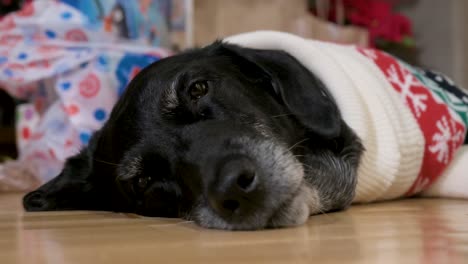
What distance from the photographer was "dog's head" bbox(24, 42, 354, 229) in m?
1.38

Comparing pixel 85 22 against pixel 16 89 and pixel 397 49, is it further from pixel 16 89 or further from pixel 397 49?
pixel 397 49

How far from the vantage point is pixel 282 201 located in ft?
4.59

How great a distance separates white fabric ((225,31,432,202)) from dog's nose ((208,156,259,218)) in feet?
2.09

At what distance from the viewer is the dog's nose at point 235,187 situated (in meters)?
1.28

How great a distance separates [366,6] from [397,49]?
48cm

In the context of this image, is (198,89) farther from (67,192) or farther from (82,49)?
(82,49)

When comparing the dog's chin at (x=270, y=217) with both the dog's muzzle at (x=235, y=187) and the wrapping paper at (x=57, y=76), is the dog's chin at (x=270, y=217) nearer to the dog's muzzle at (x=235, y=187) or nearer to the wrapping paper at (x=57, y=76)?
the dog's muzzle at (x=235, y=187)

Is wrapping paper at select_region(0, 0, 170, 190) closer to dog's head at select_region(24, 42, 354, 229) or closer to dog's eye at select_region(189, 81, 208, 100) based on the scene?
dog's head at select_region(24, 42, 354, 229)

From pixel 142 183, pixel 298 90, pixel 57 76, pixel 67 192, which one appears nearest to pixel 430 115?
pixel 298 90

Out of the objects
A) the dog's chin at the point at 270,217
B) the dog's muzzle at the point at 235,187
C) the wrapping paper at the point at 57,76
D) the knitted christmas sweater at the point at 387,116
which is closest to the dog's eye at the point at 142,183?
the dog's chin at the point at 270,217

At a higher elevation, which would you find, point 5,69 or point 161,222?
point 161,222

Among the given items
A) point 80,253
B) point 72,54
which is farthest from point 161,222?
point 72,54

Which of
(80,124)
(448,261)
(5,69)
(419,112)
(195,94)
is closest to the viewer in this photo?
(448,261)

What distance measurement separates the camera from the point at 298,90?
177 cm
